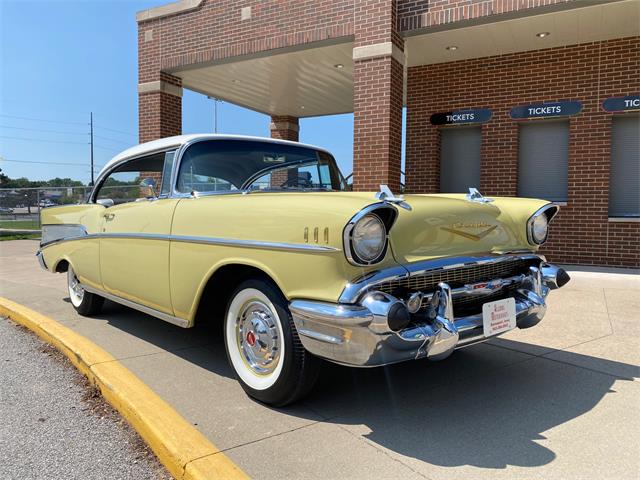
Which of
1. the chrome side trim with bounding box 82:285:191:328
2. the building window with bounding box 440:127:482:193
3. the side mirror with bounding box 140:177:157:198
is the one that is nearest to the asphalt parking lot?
the chrome side trim with bounding box 82:285:191:328

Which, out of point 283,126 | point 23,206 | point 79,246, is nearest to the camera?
point 79,246

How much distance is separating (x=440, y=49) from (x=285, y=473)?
8.11m

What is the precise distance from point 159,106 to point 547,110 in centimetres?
728

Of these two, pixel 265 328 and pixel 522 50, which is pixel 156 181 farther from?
pixel 522 50

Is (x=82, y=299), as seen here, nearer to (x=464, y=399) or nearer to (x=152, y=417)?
(x=152, y=417)

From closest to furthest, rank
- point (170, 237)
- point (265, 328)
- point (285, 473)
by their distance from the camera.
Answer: point (285, 473)
point (265, 328)
point (170, 237)

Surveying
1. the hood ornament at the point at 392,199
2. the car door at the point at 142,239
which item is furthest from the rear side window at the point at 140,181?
the hood ornament at the point at 392,199

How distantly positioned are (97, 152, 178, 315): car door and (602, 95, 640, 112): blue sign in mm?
7354

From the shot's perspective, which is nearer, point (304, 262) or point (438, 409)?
point (304, 262)

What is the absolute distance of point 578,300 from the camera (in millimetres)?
5867

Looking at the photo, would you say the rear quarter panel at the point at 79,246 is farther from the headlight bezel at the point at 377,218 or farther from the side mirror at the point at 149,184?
the headlight bezel at the point at 377,218

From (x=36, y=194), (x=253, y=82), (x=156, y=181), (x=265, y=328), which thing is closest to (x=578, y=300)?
(x=265, y=328)

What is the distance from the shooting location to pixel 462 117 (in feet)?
30.8

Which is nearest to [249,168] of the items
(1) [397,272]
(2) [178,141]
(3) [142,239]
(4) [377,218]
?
(2) [178,141]
